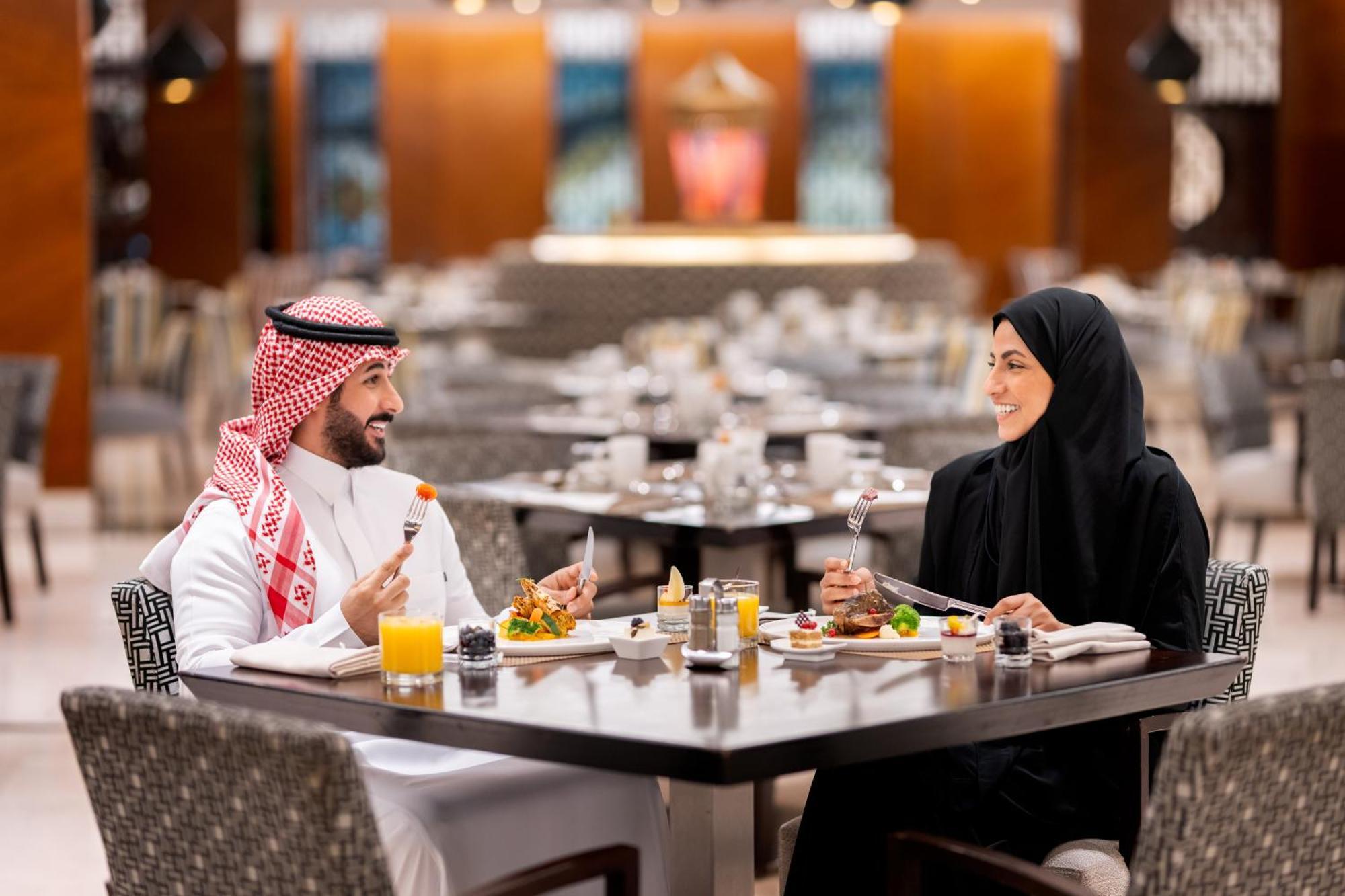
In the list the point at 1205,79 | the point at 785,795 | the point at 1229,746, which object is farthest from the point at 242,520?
the point at 1205,79

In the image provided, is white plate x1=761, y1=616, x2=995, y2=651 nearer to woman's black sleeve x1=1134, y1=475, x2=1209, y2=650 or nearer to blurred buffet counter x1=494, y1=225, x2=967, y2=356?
woman's black sleeve x1=1134, y1=475, x2=1209, y2=650

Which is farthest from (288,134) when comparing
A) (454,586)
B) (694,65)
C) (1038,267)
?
(454,586)

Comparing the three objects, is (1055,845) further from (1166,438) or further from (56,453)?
(1166,438)

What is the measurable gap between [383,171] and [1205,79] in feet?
29.2

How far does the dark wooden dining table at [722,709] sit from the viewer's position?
2258 millimetres

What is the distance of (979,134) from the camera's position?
68.5ft

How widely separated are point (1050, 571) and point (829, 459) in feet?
6.12

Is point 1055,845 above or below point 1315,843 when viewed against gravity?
below

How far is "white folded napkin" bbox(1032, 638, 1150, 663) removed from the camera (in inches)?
106

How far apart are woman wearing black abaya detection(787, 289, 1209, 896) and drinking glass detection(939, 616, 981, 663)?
18 cm

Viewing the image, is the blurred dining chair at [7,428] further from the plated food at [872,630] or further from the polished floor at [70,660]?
the plated food at [872,630]

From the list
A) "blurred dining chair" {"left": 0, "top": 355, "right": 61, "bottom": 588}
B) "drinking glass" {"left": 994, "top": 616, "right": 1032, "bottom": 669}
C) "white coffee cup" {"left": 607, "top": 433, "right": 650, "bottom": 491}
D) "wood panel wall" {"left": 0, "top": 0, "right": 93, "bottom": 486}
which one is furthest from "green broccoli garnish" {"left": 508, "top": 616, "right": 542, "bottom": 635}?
"wood panel wall" {"left": 0, "top": 0, "right": 93, "bottom": 486}

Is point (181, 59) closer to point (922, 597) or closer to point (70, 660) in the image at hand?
point (70, 660)

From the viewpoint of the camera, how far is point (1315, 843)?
86.7 inches
